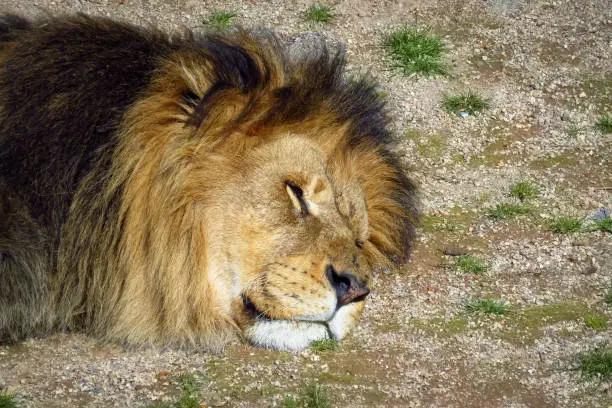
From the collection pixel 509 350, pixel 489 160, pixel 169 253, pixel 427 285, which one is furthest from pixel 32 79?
pixel 489 160

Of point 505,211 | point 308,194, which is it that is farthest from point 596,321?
point 308,194

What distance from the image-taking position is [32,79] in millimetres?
4117

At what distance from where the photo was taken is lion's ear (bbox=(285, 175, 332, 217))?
12.7 ft

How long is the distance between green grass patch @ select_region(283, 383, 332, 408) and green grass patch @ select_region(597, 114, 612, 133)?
3.18 meters

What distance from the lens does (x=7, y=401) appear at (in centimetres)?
367

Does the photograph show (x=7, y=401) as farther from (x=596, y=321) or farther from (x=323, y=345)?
(x=596, y=321)

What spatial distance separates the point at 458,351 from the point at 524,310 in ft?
1.82

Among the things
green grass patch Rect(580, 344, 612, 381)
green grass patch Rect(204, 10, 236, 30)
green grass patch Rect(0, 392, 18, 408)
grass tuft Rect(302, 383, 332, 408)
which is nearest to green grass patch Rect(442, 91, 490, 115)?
green grass patch Rect(204, 10, 236, 30)

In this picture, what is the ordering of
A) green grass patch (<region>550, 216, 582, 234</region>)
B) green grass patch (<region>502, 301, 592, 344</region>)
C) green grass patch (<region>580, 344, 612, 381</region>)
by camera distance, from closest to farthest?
green grass patch (<region>580, 344, 612, 381</region>) → green grass patch (<region>502, 301, 592, 344</region>) → green grass patch (<region>550, 216, 582, 234</region>)

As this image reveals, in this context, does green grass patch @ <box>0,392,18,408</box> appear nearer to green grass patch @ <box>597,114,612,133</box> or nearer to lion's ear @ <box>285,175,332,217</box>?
lion's ear @ <box>285,175,332,217</box>

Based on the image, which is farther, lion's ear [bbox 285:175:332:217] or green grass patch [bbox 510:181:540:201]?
green grass patch [bbox 510:181:540:201]

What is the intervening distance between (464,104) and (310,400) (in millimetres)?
3001

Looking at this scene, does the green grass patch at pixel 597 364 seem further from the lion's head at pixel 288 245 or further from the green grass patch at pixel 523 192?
the green grass patch at pixel 523 192

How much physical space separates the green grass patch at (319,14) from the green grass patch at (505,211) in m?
2.13
